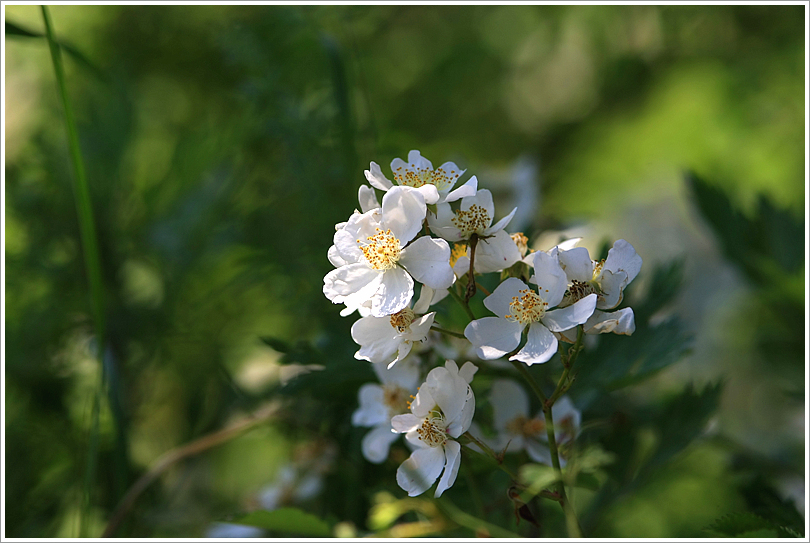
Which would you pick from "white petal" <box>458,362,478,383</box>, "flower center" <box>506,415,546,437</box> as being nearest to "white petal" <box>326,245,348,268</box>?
"white petal" <box>458,362,478,383</box>

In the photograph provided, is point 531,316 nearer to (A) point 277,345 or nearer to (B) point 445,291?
(B) point 445,291

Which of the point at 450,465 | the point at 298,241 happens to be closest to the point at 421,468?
the point at 450,465

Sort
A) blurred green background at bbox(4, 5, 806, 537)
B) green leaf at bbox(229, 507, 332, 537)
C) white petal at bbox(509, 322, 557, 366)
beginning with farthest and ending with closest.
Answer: blurred green background at bbox(4, 5, 806, 537), green leaf at bbox(229, 507, 332, 537), white petal at bbox(509, 322, 557, 366)

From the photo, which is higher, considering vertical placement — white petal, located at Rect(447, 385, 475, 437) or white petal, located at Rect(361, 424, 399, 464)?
white petal, located at Rect(447, 385, 475, 437)

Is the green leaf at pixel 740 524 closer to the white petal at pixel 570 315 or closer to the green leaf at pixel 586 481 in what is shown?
the green leaf at pixel 586 481

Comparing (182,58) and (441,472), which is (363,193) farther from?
(182,58)

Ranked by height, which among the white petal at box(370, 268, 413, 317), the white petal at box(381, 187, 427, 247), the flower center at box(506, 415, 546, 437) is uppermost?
the white petal at box(381, 187, 427, 247)

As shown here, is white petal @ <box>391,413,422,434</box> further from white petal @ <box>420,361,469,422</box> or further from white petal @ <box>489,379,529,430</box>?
white petal @ <box>489,379,529,430</box>
